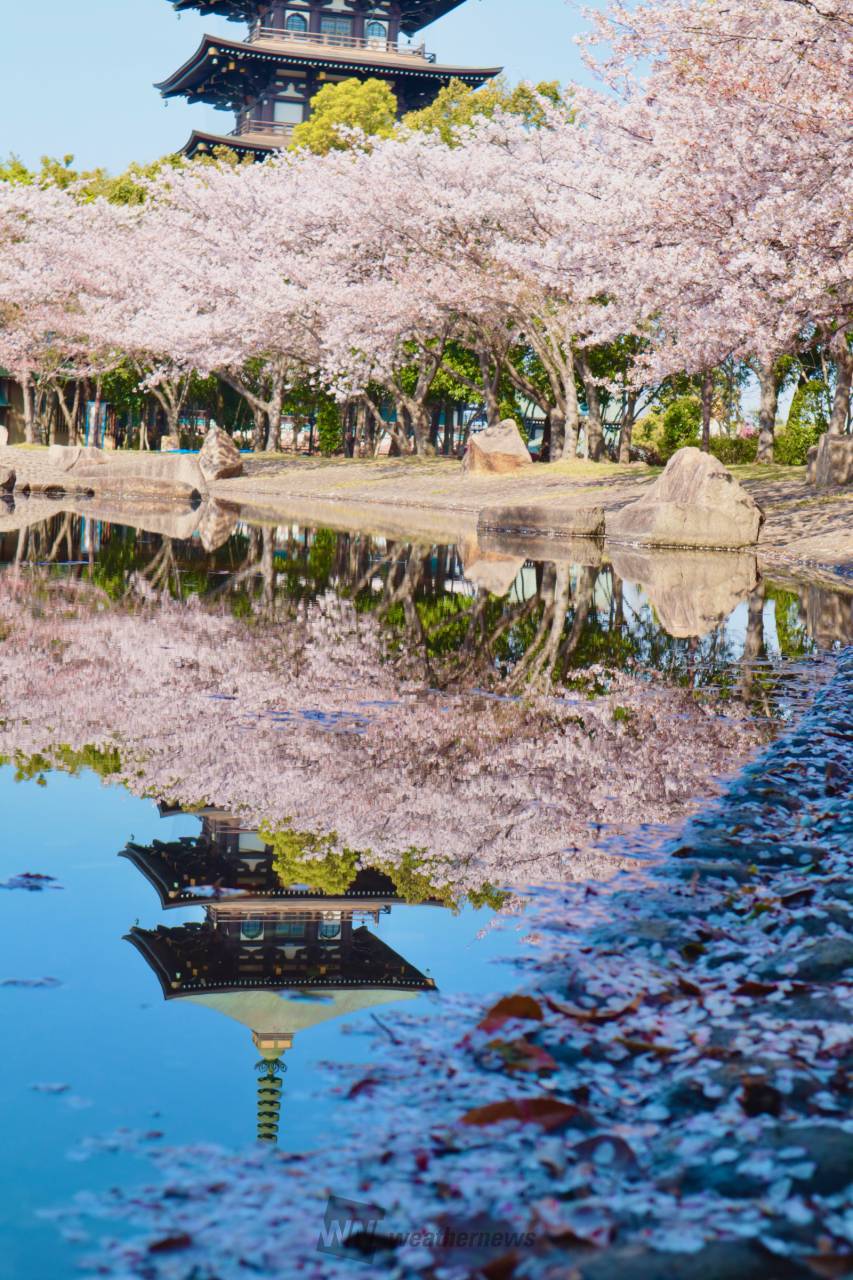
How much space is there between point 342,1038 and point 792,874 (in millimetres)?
2096

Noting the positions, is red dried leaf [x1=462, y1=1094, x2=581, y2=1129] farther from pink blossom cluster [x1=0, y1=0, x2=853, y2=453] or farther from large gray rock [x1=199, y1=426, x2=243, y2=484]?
large gray rock [x1=199, y1=426, x2=243, y2=484]

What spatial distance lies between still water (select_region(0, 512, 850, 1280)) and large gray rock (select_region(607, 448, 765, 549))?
28.5 feet

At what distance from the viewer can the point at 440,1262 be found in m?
2.59

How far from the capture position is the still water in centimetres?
338

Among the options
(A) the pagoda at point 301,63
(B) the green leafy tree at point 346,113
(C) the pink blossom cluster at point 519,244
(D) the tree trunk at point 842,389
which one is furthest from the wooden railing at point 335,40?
(D) the tree trunk at point 842,389

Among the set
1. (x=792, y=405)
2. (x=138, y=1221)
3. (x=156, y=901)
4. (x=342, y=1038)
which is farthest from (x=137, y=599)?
(x=792, y=405)

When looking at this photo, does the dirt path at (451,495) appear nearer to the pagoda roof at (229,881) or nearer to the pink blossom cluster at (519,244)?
the pink blossom cluster at (519,244)

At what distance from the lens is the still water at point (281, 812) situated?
338 cm

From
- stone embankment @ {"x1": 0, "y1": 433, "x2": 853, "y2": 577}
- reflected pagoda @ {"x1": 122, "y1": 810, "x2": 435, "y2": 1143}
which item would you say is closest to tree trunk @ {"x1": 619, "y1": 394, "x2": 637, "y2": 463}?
stone embankment @ {"x1": 0, "y1": 433, "x2": 853, "y2": 577}

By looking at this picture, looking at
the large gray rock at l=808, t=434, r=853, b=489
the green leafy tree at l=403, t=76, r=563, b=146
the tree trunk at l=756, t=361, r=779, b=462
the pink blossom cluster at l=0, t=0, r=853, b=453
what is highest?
the green leafy tree at l=403, t=76, r=563, b=146

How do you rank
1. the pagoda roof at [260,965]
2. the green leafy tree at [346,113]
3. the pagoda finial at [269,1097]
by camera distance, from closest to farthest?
the pagoda finial at [269,1097], the pagoda roof at [260,965], the green leafy tree at [346,113]

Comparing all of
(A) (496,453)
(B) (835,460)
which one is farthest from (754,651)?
(A) (496,453)

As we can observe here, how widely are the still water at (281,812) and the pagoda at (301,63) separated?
55400 millimetres

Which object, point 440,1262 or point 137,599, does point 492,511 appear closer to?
point 137,599
